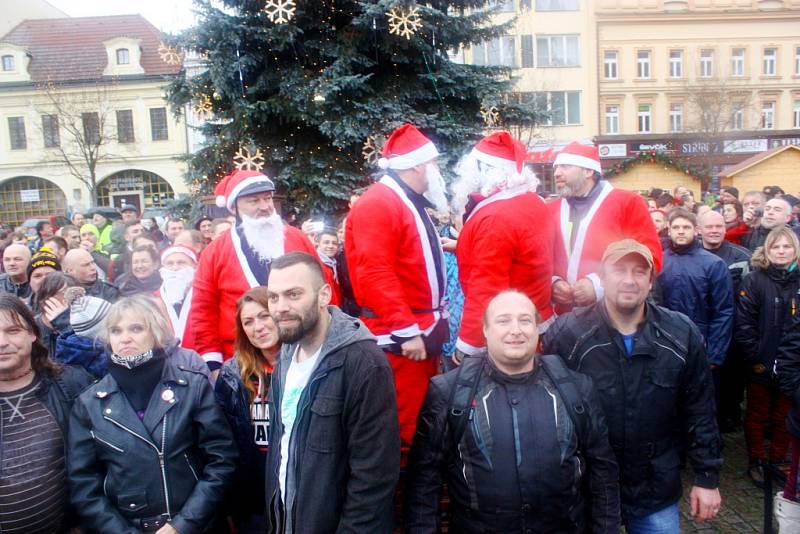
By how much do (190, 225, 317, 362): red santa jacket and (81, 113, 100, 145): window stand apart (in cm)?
2802

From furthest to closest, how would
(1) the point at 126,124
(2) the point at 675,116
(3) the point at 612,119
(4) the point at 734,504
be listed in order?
1. (2) the point at 675,116
2. (3) the point at 612,119
3. (1) the point at 126,124
4. (4) the point at 734,504

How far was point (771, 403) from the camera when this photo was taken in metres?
4.96

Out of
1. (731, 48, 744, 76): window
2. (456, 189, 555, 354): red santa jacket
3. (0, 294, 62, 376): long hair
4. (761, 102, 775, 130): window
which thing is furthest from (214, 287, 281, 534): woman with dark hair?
(761, 102, 775, 130): window

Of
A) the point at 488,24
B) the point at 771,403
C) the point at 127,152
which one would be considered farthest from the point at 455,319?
the point at 127,152

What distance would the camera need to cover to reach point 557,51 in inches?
1257

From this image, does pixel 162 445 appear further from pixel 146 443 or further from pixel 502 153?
pixel 502 153

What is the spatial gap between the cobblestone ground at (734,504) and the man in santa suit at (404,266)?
2.22 metres

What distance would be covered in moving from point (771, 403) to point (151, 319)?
4707 mm

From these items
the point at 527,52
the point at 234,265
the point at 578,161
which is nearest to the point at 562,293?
the point at 578,161

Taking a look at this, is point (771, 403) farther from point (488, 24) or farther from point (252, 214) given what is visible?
point (488, 24)

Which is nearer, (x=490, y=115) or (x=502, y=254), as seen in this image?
(x=502, y=254)

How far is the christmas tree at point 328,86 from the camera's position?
25.8ft

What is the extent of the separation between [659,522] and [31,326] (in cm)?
329

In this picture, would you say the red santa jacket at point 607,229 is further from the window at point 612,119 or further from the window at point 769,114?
the window at point 769,114
